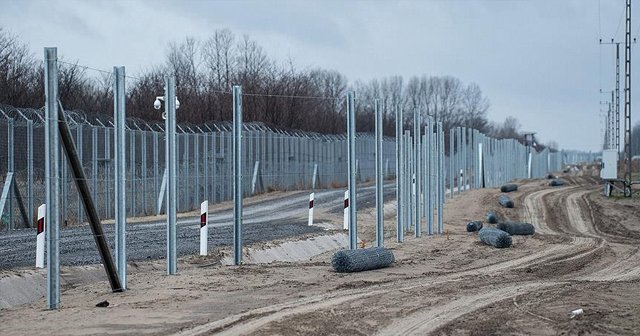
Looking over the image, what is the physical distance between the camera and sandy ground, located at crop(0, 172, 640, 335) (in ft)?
38.0

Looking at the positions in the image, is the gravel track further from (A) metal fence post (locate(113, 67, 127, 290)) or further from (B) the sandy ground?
(A) metal fence post (locate(113, 67, 127, 290))

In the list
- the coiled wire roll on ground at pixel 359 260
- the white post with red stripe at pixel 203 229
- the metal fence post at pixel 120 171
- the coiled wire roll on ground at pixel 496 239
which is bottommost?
the coiled wire roll on ground at pixel 496 239

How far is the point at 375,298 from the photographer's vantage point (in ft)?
46.3

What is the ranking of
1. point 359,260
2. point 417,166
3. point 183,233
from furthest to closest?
point 417,166
point 183,233
point 359,260

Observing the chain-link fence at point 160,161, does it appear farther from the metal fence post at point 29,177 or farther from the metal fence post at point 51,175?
the metal fence post at point 51,175

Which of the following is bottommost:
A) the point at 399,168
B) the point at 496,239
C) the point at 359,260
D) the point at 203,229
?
the point at 496,239

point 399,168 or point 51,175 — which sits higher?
point 51,175

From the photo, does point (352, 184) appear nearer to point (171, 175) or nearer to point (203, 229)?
point (203, 229)

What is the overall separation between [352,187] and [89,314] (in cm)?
995

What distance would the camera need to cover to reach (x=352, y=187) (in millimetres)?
21391

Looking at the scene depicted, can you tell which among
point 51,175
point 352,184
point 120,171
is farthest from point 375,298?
point 352,184

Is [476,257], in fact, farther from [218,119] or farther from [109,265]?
[218,119]

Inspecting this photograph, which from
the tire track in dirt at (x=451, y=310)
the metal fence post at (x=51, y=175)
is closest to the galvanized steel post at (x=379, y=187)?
the tire track in dirt at (x=451, y=310)

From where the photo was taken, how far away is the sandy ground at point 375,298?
456 inches
